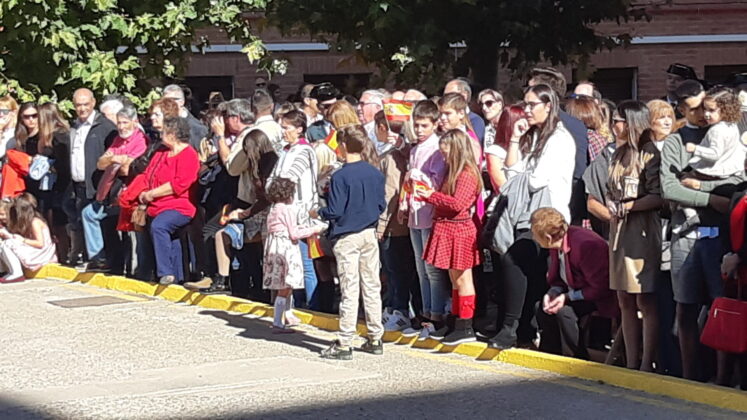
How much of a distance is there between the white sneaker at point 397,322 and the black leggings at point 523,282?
3.83ft

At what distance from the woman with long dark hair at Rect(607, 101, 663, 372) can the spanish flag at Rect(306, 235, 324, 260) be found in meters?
3.14

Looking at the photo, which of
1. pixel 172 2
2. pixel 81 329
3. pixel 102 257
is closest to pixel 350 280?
pixel 81 329

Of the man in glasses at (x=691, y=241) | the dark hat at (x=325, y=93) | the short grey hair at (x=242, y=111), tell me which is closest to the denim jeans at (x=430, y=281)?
the man in glasses at (x=691, y=241)

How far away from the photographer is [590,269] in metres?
9.80

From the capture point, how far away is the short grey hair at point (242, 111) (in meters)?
13.2

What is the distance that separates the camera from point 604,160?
32.9 feet

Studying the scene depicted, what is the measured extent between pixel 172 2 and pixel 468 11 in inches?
156

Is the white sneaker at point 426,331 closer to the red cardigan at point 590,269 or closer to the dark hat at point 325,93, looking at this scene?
the red cardigan at point 590,269

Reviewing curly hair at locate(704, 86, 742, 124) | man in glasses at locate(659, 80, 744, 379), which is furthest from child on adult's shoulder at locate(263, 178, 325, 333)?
curly hair at locate(704, 86, 742, 124)

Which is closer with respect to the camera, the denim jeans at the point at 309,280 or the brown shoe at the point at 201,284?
the denim jeans at the point at 309,280

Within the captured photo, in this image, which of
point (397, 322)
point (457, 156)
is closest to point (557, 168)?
point (457, 156)

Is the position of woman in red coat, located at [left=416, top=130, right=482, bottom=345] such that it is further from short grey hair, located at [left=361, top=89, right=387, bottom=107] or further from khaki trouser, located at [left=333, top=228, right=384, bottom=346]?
short grey hair, located at [left=361, top=89, right=387, bottom=107]

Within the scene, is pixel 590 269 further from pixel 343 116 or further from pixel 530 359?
pixel 343 116

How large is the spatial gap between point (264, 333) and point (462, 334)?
73.8 inches
